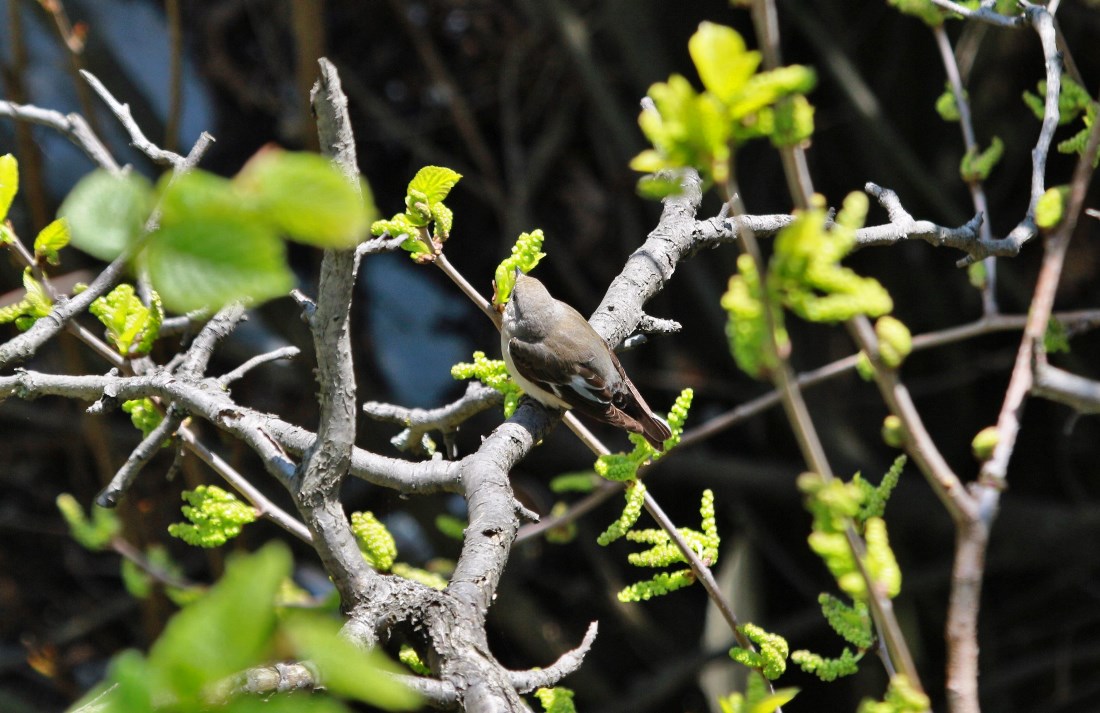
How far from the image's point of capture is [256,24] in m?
4.30

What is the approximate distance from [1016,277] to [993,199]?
568mm

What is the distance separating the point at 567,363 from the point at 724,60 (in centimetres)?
176

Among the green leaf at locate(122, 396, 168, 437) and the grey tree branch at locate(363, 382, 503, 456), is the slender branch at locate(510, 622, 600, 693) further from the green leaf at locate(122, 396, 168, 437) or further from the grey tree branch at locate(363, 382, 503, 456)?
the green leaf at locate(122, 396, 168, 437)

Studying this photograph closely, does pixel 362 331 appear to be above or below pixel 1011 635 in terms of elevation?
above

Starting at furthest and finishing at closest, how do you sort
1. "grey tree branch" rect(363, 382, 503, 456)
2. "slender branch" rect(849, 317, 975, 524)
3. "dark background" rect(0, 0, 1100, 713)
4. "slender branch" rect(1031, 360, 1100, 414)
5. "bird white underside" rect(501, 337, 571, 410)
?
"dark background" rect(0, 0, 1100, 713) < "bird white underside" rect(501, 337, 571, 410) < "grey tree branch" rect(363, 382, 503, 456) < "slender branch" rect(1031, 360, 1100, 414) < "slender branch" rect(849, 317, 975, 524)

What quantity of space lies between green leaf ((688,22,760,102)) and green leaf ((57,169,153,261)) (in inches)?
14.6

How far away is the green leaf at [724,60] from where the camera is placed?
2.18 feet

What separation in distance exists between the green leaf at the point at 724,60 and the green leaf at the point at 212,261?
0.31m

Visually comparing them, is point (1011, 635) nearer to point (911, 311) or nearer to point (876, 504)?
point (911, 311)

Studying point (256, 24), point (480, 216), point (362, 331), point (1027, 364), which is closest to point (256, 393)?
point (362, 331)

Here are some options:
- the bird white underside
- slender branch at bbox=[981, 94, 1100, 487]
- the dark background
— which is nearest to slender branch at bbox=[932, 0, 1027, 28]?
slender branch at bbox=[981, 94, 1100, 487]

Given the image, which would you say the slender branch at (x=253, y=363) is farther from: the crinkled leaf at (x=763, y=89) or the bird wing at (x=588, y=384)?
the crinkled leaf at (x=763, y=89)

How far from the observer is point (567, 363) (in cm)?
241

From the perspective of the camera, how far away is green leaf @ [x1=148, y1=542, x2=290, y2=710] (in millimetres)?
509
